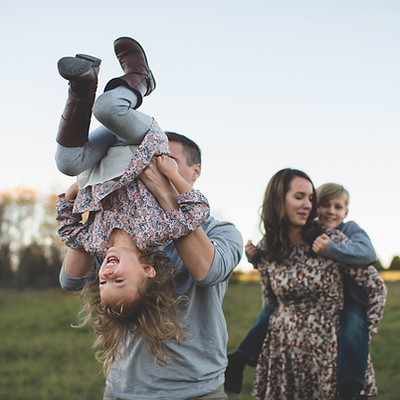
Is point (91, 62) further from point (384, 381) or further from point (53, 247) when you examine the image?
point (53, 247)

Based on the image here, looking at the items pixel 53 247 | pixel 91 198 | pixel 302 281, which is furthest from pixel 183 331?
pixel 53 247

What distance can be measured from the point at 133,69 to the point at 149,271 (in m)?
0.91

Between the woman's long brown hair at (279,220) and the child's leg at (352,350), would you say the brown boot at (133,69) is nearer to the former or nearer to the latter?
the woman's long brown hair at (279,220)

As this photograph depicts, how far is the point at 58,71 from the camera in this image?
1.99m

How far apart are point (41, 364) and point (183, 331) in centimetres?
699

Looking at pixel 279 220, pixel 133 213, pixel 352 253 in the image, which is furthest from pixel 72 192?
pixel 352 253

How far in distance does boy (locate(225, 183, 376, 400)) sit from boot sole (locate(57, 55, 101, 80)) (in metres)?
2.28

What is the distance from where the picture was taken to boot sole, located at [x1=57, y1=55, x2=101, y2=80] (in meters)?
1.98

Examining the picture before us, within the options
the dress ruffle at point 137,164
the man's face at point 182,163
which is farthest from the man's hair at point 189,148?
the dress ruffle at point 137,164

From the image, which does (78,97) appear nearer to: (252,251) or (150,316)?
(150,316)

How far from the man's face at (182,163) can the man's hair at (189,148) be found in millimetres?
18

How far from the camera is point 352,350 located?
11.8 ft

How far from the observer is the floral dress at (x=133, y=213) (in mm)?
2072

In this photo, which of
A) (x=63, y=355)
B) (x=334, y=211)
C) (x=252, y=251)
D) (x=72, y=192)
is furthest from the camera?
(x=63, y=355)
